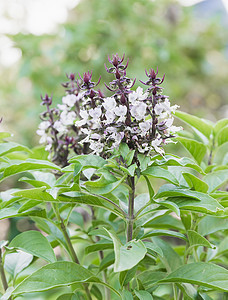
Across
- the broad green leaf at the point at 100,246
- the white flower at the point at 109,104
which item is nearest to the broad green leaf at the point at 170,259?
the broad green leaf at the point at 100,246

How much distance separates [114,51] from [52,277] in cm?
199

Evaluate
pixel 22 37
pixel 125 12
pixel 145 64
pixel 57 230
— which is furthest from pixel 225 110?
pixel 57 230

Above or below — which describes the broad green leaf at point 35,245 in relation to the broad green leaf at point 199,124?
below

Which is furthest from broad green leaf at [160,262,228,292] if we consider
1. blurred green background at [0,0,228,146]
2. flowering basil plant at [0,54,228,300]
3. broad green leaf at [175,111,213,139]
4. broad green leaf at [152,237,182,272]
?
blurred green background at [0,0,228,146]

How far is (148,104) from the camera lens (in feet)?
1.81

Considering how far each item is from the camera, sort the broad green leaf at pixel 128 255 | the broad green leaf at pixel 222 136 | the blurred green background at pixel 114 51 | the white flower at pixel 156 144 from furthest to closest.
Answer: the blurred green background at pixel 114 51, the broad green leaf at pixel 222 136, the white flower at pixel 156 144, the broad green leaf at pixel 128 255

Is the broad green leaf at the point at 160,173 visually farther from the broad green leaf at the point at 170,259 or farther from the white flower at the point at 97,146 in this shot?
the broad green leaf at the point at 170,259

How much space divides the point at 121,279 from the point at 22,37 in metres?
2.16

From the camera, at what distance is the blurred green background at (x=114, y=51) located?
240 cm

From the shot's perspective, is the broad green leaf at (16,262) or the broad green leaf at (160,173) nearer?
the broad green leaf at (160,173)

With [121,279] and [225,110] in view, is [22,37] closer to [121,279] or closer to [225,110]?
[225,110]

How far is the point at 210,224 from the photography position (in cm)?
71

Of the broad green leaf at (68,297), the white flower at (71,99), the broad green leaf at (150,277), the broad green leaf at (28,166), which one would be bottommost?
the broad green leaf at (68,297)

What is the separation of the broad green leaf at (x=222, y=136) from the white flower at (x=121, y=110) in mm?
315
